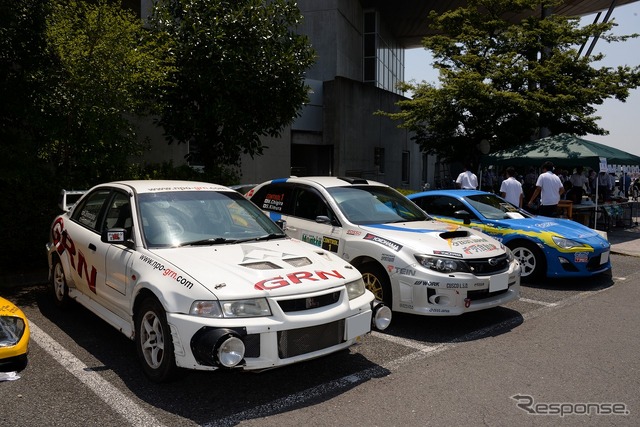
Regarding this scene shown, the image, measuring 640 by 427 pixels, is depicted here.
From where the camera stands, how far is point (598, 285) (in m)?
8.19

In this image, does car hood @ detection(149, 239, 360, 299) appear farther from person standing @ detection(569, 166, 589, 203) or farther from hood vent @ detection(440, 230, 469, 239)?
person standing @ detection(569, 166, 589, 203)

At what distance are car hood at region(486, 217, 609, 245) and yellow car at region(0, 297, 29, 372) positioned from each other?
6516mm

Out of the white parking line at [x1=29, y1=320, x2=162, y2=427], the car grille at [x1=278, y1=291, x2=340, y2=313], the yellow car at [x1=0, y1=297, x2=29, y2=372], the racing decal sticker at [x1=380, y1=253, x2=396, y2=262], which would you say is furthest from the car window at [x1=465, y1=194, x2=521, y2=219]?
the yellow car at [x1=0, y1=297, x2=29, y2=372]

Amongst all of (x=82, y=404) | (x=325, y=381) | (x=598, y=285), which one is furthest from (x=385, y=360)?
(x=598, y=285)

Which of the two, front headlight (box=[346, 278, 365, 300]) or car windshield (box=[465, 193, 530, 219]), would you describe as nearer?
front headlight (box=[346, 278, 365, 300])

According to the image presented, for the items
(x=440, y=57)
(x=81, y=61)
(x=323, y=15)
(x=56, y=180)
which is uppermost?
(x=323, y=15)

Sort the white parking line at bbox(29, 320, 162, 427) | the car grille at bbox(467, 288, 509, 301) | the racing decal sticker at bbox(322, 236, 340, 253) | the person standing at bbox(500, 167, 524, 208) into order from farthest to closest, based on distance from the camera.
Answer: the person standing at bbox(500, 167, 524, 208)
the racing decal sticker at bbox(322, 236, 340, 253)
the car grille at bbox(467, 288, 509, 301)
the white parking line at bbox(29, 320, 162, 427)

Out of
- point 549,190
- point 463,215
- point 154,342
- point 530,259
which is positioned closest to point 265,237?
point 154,342

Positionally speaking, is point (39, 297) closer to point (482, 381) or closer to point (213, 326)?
point (213, 326)

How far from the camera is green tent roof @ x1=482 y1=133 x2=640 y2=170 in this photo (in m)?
14.0

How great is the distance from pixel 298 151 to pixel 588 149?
11.7 m

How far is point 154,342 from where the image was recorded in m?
4.05

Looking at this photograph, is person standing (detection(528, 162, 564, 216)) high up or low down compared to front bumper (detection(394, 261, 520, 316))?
up

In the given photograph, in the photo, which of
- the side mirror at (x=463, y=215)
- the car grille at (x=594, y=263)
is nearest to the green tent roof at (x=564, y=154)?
the car grille at (x=594, y=263)
